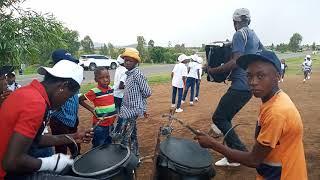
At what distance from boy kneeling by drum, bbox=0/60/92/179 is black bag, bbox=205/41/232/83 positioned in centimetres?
260

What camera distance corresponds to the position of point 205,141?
309 centimetres

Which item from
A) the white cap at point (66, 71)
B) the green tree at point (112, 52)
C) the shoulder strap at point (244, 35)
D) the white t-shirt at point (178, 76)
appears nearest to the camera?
the white cap at point (66, 71)

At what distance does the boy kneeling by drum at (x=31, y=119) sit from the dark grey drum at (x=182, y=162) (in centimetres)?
96

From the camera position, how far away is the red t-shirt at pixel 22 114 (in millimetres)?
2572

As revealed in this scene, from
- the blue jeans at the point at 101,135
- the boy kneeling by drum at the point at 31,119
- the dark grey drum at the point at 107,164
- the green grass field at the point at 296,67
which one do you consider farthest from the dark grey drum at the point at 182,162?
the green grass field at the point at 296,67

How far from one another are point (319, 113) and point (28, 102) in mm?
9095

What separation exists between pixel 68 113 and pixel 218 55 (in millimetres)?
2200

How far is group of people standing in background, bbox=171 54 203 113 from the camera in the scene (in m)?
10.8

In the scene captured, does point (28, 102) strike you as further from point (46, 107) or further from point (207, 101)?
point (207, 101)

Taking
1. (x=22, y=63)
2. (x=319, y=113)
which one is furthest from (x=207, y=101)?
(x=22, y=63)

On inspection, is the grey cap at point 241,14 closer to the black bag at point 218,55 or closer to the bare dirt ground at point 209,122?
the black bag at point 218,55

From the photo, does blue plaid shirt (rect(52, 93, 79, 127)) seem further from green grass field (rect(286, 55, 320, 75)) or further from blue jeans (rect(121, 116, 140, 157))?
green grass field (rect(286, 55, 320, 75))

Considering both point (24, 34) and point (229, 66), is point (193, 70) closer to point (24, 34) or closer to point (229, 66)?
point (229, 66)

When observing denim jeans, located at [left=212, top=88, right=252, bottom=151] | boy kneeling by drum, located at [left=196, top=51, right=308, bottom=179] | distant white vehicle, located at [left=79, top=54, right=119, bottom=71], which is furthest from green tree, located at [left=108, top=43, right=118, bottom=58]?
boy kneeling by drum, located at [left=196, top=51, right=308, bottom=179]
